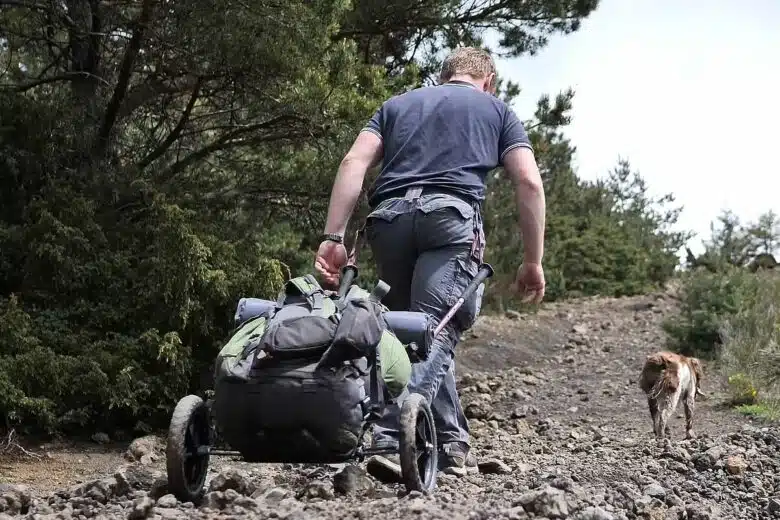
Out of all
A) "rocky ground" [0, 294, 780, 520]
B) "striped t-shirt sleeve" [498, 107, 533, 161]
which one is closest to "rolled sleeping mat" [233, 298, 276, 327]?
"rocky ground" [0, 294, 780, 520]

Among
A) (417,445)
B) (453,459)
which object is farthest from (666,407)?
(417,445)

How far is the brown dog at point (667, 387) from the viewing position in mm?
7520

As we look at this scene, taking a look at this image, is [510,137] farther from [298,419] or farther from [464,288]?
[298,419]

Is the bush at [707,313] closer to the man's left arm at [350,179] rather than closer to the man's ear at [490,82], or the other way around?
the man's ear at [490,82]

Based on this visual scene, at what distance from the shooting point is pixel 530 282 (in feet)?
15.0

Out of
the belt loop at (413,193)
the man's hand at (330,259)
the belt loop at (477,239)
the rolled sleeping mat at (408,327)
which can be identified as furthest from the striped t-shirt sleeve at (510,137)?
the rolled sleeping mat at (408,327)

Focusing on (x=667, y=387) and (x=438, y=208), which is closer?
(x=438, y=208)

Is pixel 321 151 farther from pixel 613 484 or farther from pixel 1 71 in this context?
pixel 613 484

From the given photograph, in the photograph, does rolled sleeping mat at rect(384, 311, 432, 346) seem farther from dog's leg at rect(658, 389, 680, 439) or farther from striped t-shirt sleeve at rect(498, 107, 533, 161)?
dog's leg at rect(658, 389, 680, 439)

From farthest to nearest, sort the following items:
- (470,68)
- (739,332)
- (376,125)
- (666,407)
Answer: (739,332), (666,407), (470,68), (376,125)

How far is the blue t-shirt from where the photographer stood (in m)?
4.58

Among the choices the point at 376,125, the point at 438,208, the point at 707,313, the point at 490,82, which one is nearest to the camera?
the point at 438,208

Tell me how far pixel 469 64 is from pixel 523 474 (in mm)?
1994

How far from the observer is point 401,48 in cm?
1045
